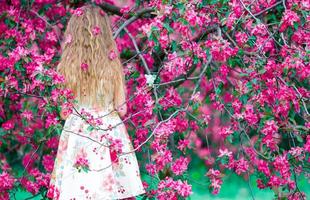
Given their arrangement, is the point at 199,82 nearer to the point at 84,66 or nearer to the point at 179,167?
the point at 179,167

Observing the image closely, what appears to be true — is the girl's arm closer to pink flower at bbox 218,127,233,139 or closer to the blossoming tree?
the blossoming tree

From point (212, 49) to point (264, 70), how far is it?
452 millimetres

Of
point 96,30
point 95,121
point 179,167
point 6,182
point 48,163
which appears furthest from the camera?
point 48,163

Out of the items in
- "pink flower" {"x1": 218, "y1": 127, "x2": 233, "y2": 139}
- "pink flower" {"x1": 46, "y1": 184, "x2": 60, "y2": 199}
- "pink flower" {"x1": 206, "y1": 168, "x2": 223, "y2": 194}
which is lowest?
"pink flower" {"x1": 206, "y1": 168, "x2": 223, "y2": 194}

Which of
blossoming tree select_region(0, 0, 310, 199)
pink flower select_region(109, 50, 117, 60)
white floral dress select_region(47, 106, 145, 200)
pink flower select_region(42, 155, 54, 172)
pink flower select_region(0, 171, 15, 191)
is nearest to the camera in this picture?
blossoming tree select_region(0, 0, 310, 199)

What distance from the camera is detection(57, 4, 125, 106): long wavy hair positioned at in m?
5.25

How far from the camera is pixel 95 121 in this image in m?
5.09

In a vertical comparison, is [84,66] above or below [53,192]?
above

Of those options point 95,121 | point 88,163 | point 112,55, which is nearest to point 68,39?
point 112,55

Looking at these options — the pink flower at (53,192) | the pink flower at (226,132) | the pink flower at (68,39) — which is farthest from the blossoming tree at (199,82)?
the pink flower at (53,192)

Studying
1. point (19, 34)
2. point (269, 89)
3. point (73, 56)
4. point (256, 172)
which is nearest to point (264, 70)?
point (269, 89)

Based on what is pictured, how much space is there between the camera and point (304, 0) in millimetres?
4945

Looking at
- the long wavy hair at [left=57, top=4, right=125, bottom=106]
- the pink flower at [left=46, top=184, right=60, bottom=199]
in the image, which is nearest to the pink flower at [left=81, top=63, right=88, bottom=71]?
the long wavy hair at [left=57, top=4, right=125, bottom=106]

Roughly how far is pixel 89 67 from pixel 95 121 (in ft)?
1.34
